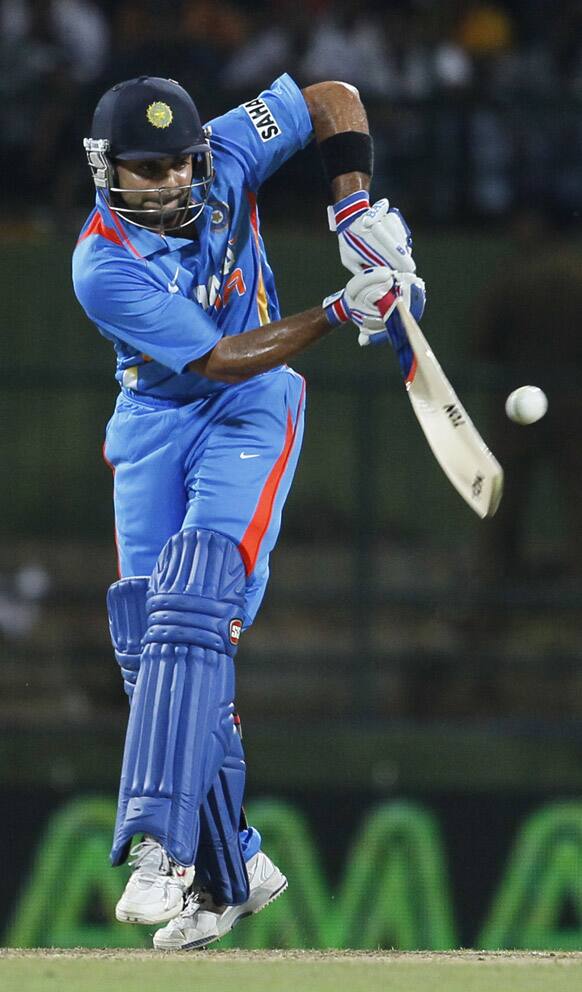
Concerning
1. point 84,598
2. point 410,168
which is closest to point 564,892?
point 84,598

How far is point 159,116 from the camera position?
429 centimetres

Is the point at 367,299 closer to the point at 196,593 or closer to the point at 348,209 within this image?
the point at 348,209

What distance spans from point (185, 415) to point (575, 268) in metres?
4.89

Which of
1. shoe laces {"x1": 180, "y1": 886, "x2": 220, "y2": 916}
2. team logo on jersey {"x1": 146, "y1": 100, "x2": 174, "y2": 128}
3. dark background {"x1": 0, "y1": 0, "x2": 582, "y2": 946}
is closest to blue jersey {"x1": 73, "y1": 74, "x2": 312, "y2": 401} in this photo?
team logo on jersey {"x1": 146, "y1": 100, "x2": 174, "y2": 128}

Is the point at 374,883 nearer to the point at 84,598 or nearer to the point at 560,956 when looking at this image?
the point at 84,598

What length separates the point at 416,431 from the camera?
27.4 feet

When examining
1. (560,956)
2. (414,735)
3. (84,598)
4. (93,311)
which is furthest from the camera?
(84,598)

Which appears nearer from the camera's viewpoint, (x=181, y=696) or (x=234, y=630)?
(x=181, y=696)

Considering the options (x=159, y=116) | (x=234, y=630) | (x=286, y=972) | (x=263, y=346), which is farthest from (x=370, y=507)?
(x=286, y=972)

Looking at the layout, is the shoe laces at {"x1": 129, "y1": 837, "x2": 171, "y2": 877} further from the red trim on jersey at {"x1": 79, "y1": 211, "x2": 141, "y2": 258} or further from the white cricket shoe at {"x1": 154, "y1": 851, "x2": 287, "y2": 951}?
the red trim on jersey at {"x1": 79, "y1": 211, "x2": 141, "y2": 258}

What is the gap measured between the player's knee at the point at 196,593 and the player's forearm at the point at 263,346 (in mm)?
416

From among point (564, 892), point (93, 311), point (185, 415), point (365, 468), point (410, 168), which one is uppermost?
point (410, 168)

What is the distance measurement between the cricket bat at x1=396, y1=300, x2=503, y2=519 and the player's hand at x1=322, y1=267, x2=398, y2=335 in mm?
44

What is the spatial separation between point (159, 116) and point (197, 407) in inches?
29.9
